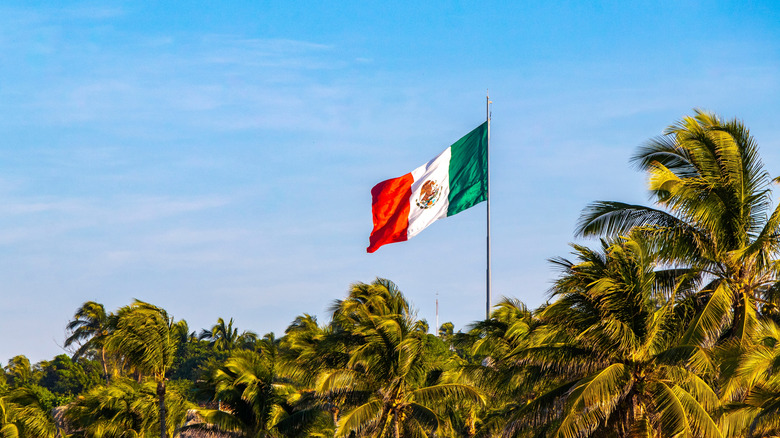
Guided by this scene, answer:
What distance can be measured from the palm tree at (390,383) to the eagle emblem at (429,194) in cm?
707

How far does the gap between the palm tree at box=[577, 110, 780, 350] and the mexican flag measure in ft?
41.0

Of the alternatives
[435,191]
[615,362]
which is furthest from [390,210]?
[615,362]

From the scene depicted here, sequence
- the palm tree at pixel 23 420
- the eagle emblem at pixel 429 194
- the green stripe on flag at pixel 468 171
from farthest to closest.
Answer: the palm tree at pixel 23 420 < the eagle emblem at pixel 429 194 < the green stripe on flag at pixel 468 171

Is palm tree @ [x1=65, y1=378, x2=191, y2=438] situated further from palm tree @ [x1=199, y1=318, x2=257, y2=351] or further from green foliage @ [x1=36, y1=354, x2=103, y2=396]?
palm tree @ [x1=199, y1=318, x2=257, y2=351]

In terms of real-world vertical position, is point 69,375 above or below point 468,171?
below

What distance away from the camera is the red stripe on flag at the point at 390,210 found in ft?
115

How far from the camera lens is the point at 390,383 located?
27.7 meters

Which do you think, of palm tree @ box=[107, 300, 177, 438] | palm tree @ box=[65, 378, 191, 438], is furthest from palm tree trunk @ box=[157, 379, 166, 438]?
palm tree @ box=[65, 378, 191, 438]

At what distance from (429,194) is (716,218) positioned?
1533 centimetres

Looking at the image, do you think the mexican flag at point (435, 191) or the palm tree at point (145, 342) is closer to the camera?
the palm tree at point (145, 342)

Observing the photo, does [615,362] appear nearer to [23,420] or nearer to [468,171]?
[468,171]

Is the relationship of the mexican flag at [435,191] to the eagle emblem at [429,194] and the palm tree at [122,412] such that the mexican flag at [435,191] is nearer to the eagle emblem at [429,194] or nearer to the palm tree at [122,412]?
the eagle emblem at [429,194]

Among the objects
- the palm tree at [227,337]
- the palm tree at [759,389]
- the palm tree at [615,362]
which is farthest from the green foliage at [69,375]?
the palm tree at [759,389]

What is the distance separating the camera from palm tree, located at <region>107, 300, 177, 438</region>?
109 ft
